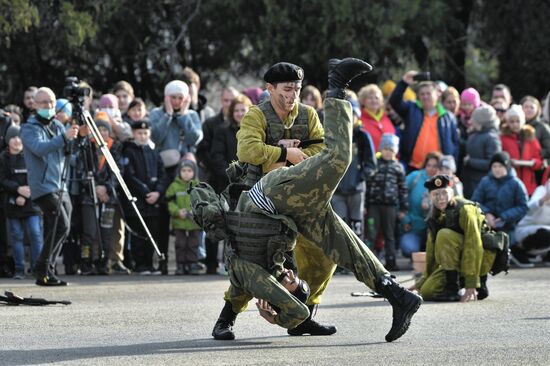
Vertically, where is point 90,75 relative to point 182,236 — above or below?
above

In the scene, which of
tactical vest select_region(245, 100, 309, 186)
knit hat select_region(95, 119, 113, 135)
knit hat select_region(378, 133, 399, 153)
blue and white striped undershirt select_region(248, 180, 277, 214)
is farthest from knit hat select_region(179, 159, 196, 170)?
blue and white striped undershirt select_region(248, 180, 277, 214)

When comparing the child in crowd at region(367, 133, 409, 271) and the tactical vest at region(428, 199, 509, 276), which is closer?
the tactical vest at region(428, 199, 509, 276)

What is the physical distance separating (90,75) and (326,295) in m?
8.27

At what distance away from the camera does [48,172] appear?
13594 mm

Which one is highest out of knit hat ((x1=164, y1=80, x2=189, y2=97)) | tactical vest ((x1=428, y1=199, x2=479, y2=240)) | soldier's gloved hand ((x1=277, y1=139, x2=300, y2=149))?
knit hat ((x1=164, y1=80, x2=189, y2=97))

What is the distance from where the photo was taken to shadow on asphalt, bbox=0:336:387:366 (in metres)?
8.22

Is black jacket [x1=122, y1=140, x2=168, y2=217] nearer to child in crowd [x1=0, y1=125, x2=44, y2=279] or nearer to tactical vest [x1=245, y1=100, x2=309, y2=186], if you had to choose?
child in crowd [x1=0, y1=125, x2=44, y2=279]

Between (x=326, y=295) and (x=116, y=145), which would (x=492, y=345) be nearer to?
(x=326, y=295)

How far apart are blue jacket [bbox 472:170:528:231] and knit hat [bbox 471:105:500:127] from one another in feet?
3.22

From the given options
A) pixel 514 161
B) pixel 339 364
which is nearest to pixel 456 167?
pixel 514 161

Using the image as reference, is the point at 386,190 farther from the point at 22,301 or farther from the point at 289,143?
the point at 289,143

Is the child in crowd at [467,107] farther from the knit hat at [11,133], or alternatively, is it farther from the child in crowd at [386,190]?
the knit hat at [11,133]

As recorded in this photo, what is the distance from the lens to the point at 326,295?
12.5 m

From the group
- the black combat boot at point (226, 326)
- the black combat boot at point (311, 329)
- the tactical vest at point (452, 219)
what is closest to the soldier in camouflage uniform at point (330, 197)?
the black combat boot at point (311, 329)
